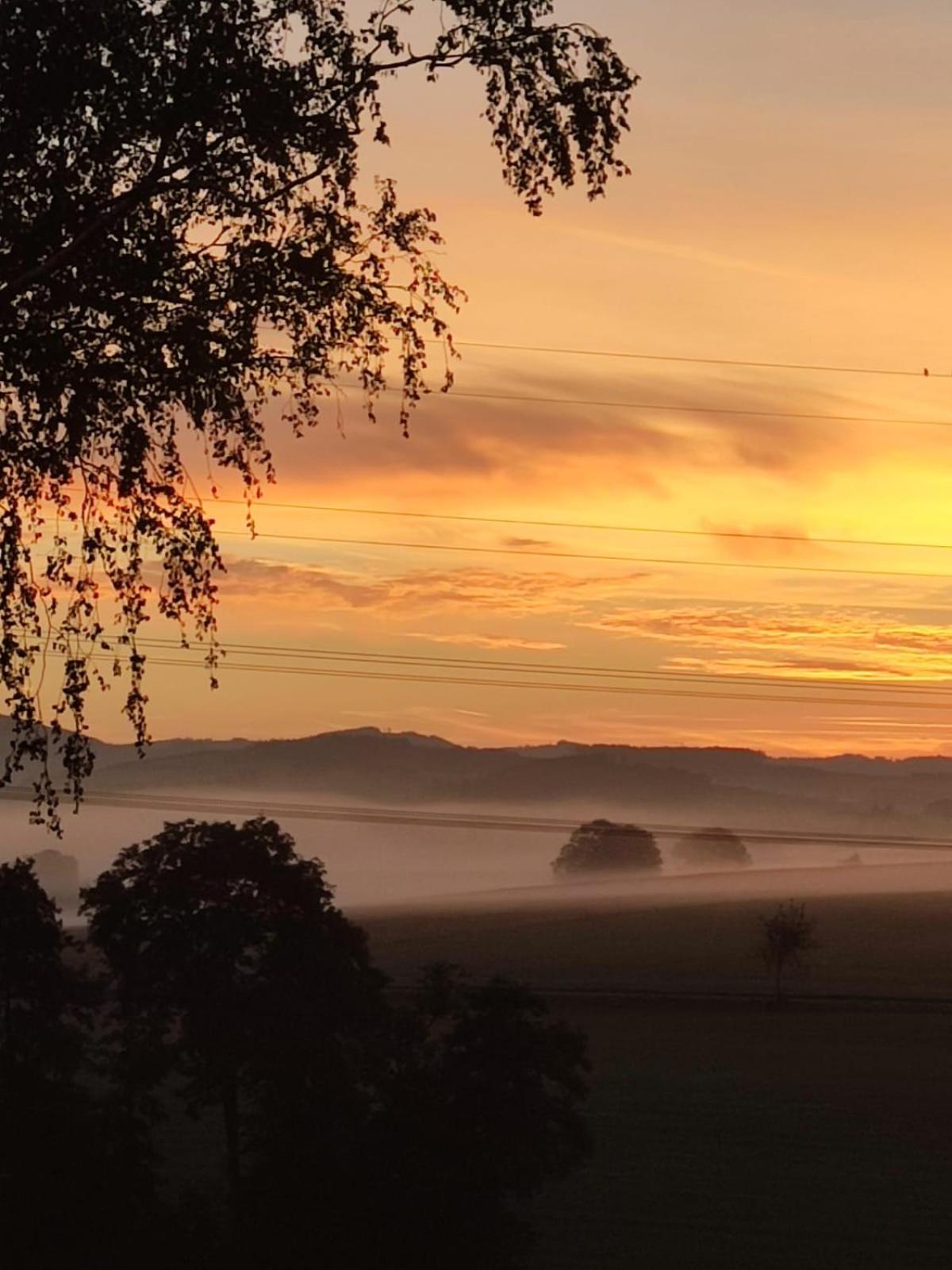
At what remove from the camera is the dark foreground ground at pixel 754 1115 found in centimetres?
5609

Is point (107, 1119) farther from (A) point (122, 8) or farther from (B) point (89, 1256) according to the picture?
(A) point (122, 8)

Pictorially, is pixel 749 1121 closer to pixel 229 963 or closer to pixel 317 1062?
pixel 229 963

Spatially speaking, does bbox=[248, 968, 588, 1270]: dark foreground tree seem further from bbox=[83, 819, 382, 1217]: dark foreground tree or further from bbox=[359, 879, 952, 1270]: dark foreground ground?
bbox=[359, 879, 952, 1270]: dark foreground ground

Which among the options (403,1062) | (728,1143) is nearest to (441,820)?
(728,1143)

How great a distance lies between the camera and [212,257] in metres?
14.1

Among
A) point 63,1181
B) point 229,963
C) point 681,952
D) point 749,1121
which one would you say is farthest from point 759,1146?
point 681,952

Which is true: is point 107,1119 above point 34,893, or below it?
below

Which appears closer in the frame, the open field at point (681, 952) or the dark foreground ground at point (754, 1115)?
the dark foreground ground at point (754, 1115)

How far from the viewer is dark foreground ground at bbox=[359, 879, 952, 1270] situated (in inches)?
2208

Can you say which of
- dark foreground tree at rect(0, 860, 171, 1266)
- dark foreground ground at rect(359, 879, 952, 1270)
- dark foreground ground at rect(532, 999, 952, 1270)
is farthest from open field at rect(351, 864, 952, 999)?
dark foreground tree at rect(0, 860, 171, 1266)

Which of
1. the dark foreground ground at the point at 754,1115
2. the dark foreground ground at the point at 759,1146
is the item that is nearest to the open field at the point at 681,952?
the dark foreground ground at the point at 754,1115

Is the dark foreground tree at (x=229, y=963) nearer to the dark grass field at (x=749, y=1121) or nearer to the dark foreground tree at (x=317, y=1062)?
the dark foreground tree at (x=317, y=1062)

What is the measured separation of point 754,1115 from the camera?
79.6 metres

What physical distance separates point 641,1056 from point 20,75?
83190 mm
